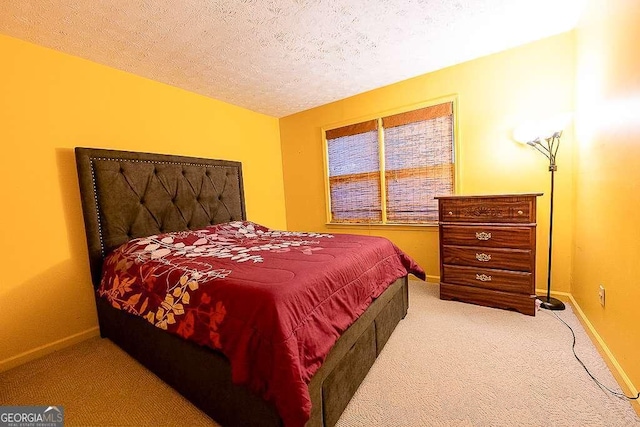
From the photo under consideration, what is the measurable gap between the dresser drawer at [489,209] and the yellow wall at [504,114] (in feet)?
1.45

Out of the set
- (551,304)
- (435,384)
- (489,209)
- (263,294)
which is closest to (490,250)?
(489,209)

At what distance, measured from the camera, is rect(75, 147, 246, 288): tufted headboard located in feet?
6.24

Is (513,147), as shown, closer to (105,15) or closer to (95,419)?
(105,15)

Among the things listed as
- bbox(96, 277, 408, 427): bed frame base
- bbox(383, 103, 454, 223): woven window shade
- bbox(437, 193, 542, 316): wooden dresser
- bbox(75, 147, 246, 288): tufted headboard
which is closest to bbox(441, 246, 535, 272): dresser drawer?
bbox(437, 193, 542, 316): wooden dresser

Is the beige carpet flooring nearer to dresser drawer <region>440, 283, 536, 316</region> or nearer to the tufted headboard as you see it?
dresser drawer <region>440, 283, 536, 316</region>

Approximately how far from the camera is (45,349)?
70.6 inches

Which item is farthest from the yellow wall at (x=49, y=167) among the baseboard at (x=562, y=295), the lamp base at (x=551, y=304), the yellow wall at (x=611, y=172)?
the baseboard at (x=562, y=295)

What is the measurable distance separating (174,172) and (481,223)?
9.28 feet

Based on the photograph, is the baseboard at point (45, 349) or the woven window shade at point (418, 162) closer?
the baseboard at point (45, 349)

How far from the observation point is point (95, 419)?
1227 mm

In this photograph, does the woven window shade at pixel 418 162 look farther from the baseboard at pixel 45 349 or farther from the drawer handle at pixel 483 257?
the baseboard at pixel 45 349

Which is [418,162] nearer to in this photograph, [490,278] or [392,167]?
[392,167]

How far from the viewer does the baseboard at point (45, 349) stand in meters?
1.66

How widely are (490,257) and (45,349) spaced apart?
3446mm
